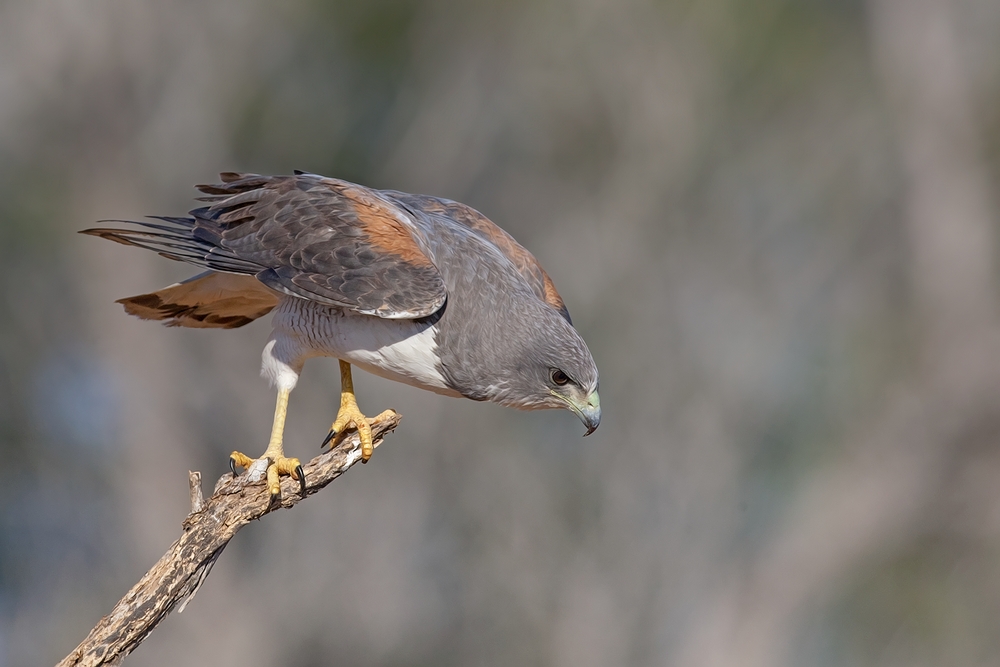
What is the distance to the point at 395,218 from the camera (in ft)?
16.9

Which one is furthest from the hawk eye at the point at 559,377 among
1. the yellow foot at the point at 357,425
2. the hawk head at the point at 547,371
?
the yellow foot at the point at 357,425

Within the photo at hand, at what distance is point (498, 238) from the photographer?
19.0ft

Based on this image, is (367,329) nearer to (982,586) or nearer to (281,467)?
(281,467)

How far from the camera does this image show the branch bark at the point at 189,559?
415 centimetres

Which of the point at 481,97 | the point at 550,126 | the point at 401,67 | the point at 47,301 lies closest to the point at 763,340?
the point at 550,126

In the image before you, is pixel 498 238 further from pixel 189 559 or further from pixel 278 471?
pixel 189 559

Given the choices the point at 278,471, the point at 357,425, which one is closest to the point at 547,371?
the point at 357,425

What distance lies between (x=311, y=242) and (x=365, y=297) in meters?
0.58

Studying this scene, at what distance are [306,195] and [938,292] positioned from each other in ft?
40.4

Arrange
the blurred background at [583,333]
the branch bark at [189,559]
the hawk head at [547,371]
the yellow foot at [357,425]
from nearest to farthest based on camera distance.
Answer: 1. the branch bark at [189,559]
2. the hawk head at [547,371]
3. the yellow foot at [357,425]
4. the blurred background at [583,333]

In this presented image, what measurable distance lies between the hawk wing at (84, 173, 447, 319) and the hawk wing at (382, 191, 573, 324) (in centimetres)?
45

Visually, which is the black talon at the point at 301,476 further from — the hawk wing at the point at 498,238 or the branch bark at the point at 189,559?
the hawk wing at the point at 498,238

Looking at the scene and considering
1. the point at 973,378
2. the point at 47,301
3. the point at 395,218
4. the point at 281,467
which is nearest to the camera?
the point at 281,467

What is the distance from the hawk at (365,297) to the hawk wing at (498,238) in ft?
0.06
